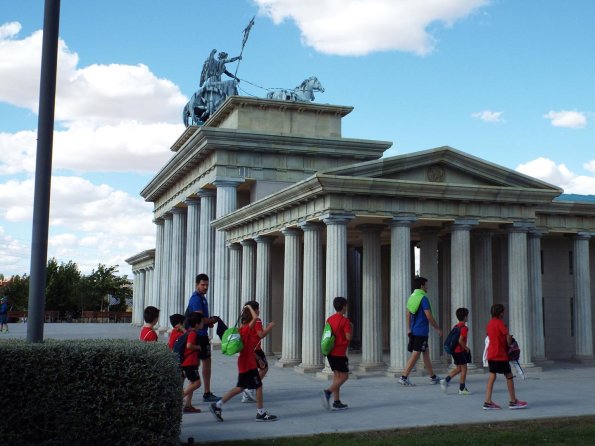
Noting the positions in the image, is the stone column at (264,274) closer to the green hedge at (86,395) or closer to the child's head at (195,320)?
the child's head at (195,320)

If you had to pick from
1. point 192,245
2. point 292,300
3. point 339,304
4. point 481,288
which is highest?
point 192,245

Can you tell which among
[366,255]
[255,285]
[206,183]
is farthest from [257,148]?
[366,255]

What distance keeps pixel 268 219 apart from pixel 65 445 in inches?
580

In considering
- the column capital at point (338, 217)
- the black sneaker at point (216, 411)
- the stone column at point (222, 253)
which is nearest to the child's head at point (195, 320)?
the black sneaker at point (216, 411)

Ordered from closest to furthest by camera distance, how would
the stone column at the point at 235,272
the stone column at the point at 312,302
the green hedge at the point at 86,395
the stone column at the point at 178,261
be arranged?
the green hedge at the point at 86,395, the stone column at the point at 312,302, the stone column at the point at 235,272, the stone column at the point at 178,261

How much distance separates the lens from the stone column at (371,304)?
63.6 feet

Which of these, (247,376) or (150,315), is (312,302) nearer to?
(247,376)

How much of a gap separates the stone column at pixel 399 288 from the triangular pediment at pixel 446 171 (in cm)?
120

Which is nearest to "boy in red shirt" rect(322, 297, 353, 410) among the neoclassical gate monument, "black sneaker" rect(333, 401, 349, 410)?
"black sneaker" rect(333, 401, 349, 410)

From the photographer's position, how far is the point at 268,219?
22578mm

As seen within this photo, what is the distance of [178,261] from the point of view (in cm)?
3759

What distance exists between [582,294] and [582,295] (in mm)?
32

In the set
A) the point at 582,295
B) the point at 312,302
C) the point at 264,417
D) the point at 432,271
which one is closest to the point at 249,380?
the point at 264,417

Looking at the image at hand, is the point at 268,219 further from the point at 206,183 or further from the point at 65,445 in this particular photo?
the point at 65,445
